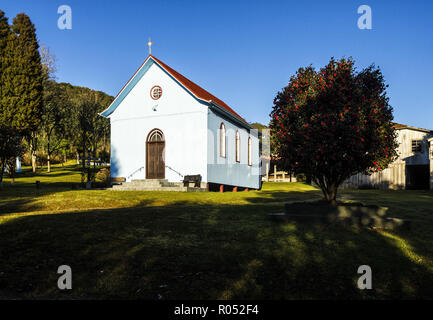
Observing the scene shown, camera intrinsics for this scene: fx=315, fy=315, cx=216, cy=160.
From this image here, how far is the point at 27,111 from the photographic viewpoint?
29766mm

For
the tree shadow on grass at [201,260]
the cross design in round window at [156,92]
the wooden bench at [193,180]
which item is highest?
the cross design in round window at [156,92]

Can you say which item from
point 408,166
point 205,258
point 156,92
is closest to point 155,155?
point 156,92

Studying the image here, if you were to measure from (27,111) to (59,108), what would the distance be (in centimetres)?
1448

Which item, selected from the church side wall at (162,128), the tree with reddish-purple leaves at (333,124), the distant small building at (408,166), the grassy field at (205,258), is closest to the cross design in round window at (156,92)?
the church side wall at (162,128)

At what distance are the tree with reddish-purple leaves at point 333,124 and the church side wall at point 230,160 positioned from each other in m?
11.6

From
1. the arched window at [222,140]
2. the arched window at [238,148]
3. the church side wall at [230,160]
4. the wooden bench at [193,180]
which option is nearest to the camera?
the wooden bench at [193,180]

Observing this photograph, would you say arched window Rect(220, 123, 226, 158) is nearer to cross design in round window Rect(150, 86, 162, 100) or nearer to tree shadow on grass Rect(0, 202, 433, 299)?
cross design in round window Rect(150, 86, 162, 100)

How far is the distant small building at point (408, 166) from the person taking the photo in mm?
31641

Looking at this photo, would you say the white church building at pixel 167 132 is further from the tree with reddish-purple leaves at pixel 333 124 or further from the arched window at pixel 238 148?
the tree with reddish-purple leaves at pixel 333 124

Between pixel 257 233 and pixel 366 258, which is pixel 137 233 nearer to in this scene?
pixel 257 233

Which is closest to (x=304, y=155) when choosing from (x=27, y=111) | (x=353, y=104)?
(x=353, y=104)

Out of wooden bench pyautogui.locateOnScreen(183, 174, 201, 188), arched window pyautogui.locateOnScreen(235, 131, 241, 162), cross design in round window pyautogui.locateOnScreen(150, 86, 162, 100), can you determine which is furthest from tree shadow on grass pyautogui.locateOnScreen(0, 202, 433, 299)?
arched window pyautogui.locateOnScreen(235, 131, 241, 162)

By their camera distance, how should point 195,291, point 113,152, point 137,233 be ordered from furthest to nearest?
point 113,152
point 137,233
point 195,291

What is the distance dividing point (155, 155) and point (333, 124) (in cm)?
1599
